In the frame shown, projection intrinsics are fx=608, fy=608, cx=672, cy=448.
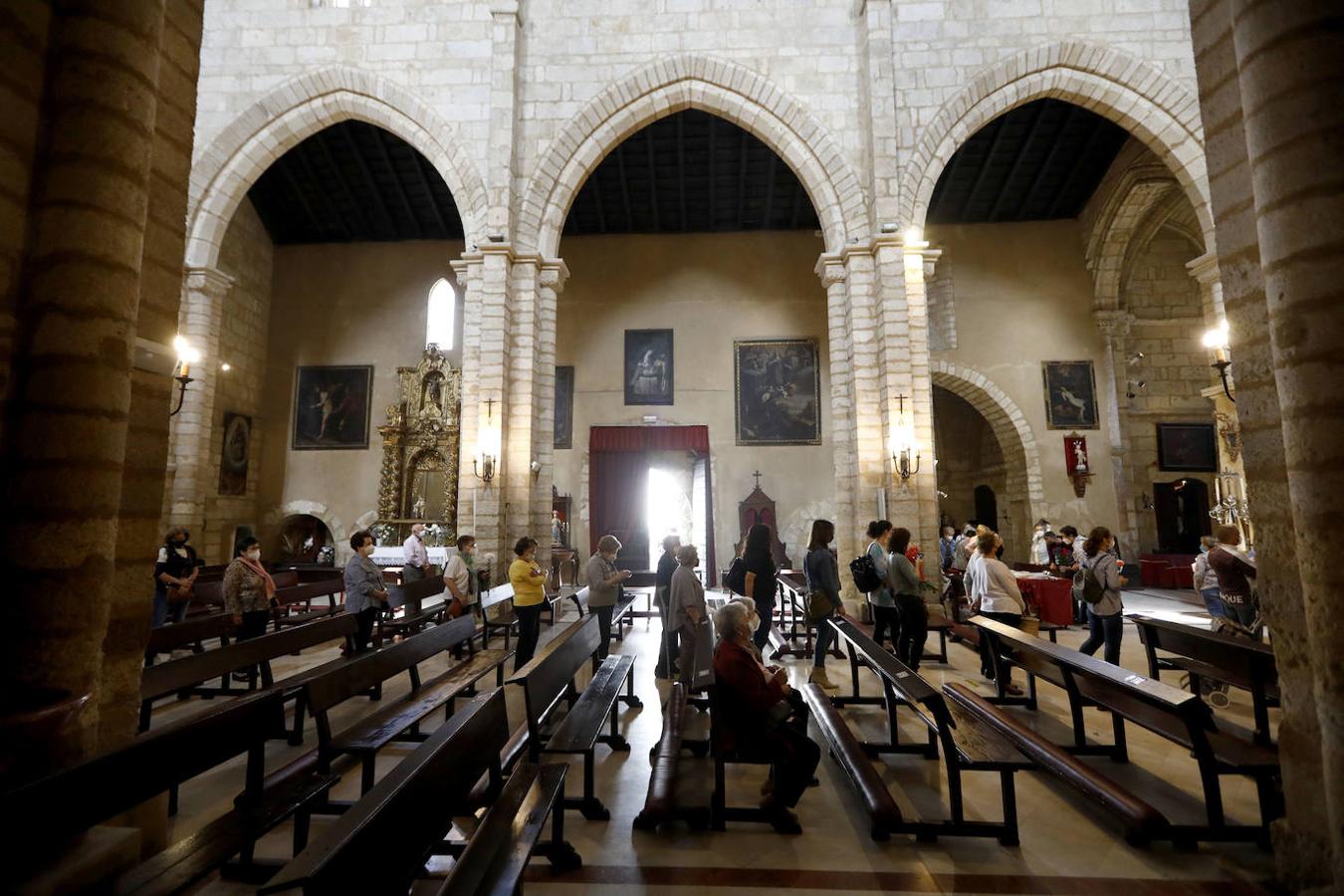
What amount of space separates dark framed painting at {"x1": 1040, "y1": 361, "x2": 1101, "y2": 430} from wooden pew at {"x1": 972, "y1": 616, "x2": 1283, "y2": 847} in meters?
11.2

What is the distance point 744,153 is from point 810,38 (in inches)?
110

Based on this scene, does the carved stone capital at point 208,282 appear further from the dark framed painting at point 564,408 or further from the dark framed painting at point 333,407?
the dark framed painting at point 564,408

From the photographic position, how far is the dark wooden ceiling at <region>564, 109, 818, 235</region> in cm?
1186

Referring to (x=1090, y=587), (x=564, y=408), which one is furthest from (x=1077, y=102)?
(x=564, y=408)

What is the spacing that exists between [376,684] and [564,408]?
410 inches

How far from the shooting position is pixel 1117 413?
12.6 meters

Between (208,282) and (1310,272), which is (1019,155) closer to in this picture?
(1310,272)

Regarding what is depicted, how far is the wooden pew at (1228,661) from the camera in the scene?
10.5ft

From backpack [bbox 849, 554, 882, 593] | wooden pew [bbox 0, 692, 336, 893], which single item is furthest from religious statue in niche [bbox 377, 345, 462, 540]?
wooden pew [bbox 0, 692, 336, 893]

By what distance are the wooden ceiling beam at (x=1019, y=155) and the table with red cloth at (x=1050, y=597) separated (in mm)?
8721

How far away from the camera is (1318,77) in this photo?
1.98 meters

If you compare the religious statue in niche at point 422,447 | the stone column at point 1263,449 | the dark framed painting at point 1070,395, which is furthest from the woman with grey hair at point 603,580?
the dark framed painting at point 1070,395

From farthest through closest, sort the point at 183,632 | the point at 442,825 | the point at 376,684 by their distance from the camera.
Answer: the point at 183,632 < the point at 376,684 < the point at 442,825

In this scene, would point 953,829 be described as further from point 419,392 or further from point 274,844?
point 419,392
